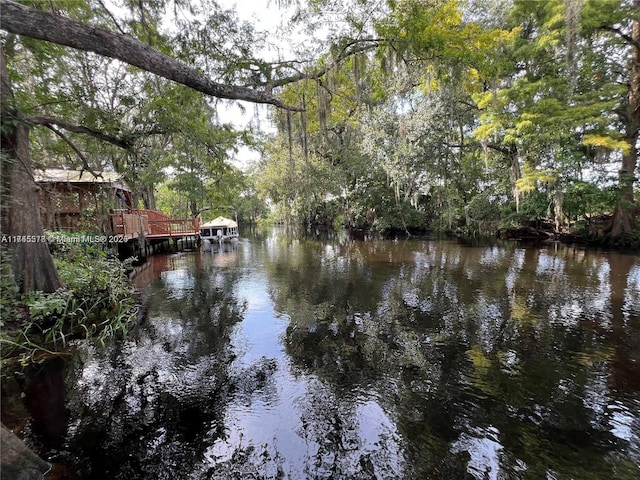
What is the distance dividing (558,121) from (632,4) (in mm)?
4986

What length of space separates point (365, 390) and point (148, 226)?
689 inches

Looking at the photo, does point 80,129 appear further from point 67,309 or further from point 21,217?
point 67,309

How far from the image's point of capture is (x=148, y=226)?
18016 mm

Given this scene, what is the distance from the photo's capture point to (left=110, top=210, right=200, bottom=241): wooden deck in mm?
13258

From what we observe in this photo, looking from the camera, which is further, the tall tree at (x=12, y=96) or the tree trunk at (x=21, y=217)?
the tree trunk at (x=21, y=217)

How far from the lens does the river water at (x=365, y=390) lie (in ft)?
9.90

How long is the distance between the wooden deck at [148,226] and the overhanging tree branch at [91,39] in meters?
10.6

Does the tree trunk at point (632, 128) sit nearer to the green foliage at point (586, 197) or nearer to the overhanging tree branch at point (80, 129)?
the green foliage at point (586, 197)

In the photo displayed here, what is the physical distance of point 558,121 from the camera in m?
12.9

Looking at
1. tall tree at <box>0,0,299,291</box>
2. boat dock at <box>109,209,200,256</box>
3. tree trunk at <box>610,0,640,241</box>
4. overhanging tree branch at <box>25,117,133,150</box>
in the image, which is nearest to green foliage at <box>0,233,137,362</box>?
tall tree at <box>0,0,299,291</box>

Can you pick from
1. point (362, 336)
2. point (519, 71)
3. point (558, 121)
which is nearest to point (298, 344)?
point (362, 336)

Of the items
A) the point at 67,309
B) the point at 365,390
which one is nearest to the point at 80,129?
the point at 67,309

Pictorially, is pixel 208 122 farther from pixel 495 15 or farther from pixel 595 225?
pixel 595 225

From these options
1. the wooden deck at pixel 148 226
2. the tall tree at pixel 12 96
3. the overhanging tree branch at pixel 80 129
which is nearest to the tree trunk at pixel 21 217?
the tall tree at pixel 12 96
